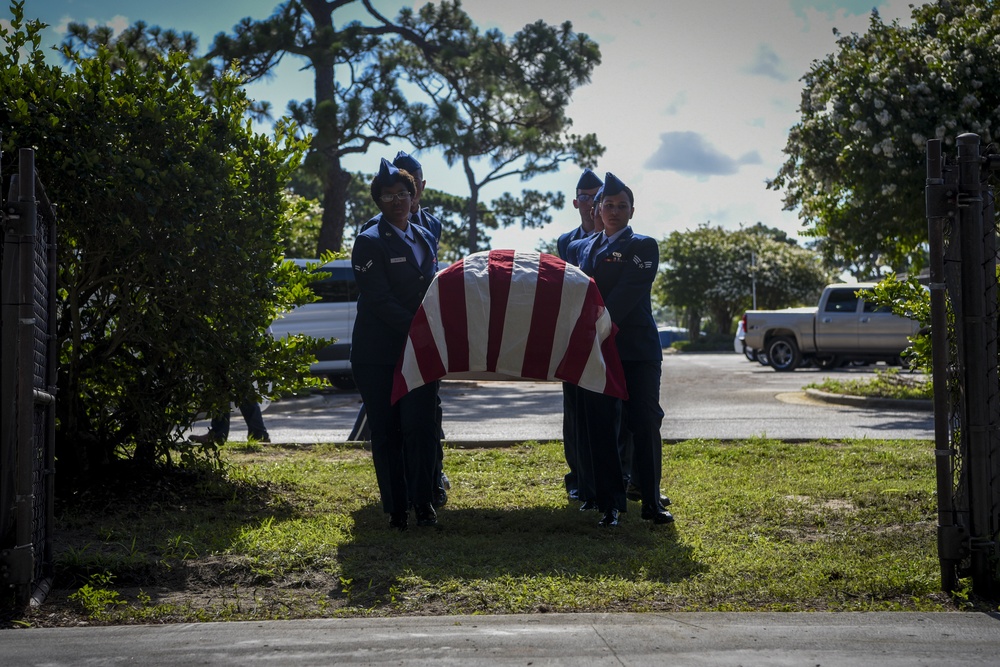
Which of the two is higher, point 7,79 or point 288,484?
point 7,79

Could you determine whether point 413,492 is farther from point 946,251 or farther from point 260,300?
point 946,251

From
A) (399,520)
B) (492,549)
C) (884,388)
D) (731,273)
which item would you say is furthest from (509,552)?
(731,273)

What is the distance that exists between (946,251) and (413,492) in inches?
115

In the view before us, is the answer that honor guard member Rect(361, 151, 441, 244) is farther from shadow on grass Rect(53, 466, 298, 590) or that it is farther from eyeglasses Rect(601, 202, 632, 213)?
shadow on grass Rect(53, 466, 298, 590)

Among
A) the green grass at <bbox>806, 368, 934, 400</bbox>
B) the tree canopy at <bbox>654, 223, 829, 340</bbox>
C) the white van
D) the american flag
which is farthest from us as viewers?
the tree canopy at <bbox>654, 223, 829, 340</bbox>

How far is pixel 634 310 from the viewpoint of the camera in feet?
20.2

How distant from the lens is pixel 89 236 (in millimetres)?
6066

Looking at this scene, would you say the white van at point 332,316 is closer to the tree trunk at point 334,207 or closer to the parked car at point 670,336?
the tree trunk at point 334,207

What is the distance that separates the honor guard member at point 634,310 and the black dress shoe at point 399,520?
134cm

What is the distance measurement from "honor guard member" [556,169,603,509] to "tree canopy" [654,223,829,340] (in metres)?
57.0

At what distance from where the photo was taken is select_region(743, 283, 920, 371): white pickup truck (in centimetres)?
2421

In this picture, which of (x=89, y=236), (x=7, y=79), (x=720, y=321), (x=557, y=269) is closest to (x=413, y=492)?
(x=557, y=269)

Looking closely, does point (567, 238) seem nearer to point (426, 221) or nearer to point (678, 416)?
point (426, 221)

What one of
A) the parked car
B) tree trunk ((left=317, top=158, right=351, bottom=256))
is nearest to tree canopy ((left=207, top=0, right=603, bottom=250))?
tree trunk ((left=317, top=158, right=351, bottom=256))
